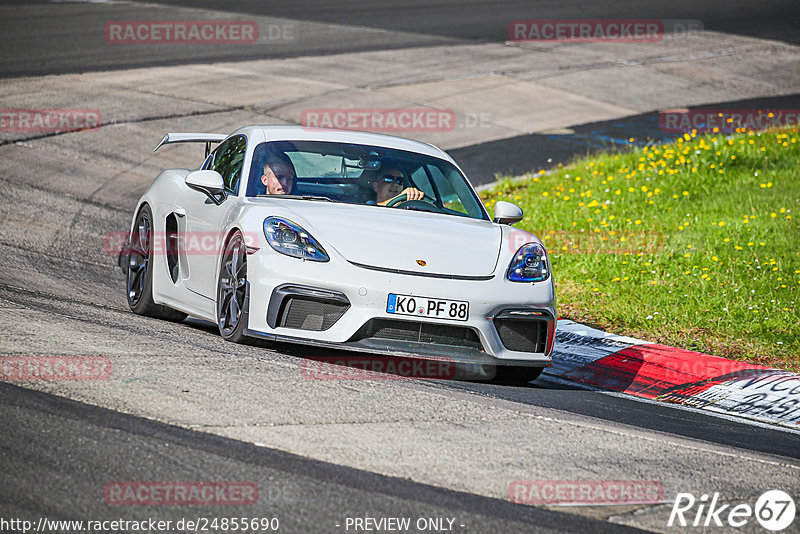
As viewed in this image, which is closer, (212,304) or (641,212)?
(212,304)

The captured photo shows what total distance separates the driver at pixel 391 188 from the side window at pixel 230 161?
928 millimetres

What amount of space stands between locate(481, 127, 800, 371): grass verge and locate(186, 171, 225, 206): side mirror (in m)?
3.49

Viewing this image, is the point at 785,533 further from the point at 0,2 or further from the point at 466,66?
the point at 0,2

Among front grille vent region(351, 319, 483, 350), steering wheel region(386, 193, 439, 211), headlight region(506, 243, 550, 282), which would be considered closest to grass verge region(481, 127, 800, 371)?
headlight region(506, 243, 550, 282)

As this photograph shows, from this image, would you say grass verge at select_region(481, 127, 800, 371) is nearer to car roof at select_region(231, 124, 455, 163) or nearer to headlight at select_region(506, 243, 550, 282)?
headlight at select_region(506, 243, 550, 282)

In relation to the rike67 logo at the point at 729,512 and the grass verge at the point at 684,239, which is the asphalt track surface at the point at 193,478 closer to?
the rike67 logo at the point at 729,512

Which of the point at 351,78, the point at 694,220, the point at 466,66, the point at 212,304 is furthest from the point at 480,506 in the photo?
the point at 466,66

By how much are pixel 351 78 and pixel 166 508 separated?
17.1 meters

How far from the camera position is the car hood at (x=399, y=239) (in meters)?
6.46

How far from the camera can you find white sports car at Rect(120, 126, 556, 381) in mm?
6305

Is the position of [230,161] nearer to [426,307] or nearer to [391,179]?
[391,179]

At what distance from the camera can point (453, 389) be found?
6355 mm

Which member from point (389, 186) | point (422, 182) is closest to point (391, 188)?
point (389, 186)

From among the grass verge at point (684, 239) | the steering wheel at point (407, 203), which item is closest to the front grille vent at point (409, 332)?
the steering wheel at point (407, 203)
